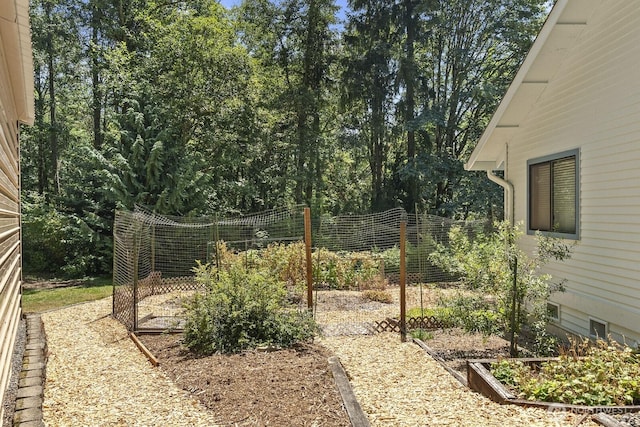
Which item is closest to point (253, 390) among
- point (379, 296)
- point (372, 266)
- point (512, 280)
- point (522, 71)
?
point (512, 280)

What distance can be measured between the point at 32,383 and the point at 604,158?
6.34 m

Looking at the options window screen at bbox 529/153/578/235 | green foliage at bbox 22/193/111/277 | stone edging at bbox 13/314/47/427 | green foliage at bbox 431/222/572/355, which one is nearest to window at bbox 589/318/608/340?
green foliage at bbox 431/222/572/355

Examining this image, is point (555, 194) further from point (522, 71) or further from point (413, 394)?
point (413, 394)

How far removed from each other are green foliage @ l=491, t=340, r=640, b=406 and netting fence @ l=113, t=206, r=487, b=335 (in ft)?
9.48

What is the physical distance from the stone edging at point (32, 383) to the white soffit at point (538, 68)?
21.2ft

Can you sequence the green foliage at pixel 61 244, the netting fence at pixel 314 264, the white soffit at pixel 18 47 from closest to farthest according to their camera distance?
the white soffit at pixel 18 47 < the netting fence at pixel 314 264 < the green foliage at pixel 61 244

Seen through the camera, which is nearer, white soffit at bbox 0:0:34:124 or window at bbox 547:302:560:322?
white soffit at bbox 0:0:34:124

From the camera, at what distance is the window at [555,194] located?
229 inches

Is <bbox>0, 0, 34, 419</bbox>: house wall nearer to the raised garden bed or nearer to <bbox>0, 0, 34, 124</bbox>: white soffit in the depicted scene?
<bbox>0, 0, 34, 124</bbox>: white soffit

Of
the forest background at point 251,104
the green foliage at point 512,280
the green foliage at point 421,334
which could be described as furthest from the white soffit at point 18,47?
the forest background at point 251,104

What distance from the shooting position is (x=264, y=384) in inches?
160

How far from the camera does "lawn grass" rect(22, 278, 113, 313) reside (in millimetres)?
9526

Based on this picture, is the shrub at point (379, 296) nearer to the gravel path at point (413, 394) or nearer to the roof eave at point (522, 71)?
the roof eave at point (522, 71)

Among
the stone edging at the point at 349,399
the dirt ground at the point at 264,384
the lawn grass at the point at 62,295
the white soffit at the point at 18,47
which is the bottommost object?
the lawn grass at the point at 62,295
